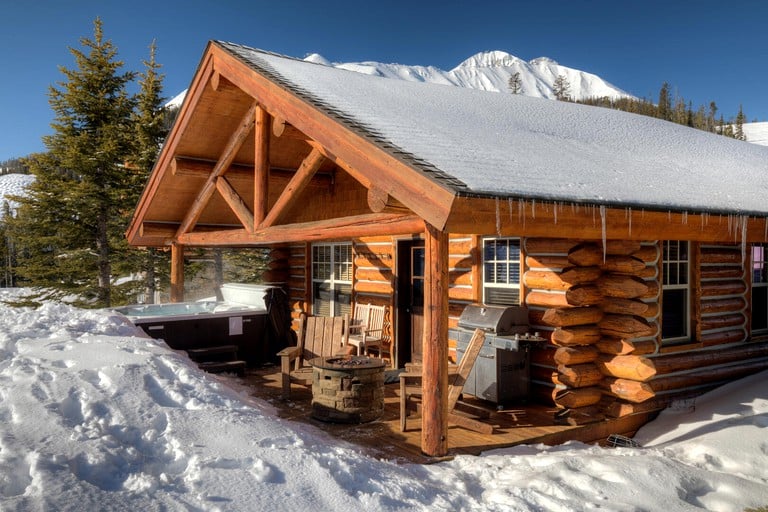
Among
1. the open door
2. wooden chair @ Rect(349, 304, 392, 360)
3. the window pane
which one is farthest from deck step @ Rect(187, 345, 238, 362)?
the window pane

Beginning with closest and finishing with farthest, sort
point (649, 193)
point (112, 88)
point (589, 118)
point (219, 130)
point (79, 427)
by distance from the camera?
point (79, 427) < point (649, 193) < point (219, 130) < point (589, 118) < point (112, 88)

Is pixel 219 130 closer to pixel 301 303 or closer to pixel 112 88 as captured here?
pixel 301 303

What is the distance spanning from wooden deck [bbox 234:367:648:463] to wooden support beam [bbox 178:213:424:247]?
2155 mm

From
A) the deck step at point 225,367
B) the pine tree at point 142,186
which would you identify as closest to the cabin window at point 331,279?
the deck step at point 225,367

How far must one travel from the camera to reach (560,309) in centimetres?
685

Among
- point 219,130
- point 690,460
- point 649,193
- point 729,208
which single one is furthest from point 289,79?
point 690,460

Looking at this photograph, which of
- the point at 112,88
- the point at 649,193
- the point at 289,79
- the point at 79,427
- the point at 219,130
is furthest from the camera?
the point at 112,88

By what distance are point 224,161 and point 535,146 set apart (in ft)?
16.5

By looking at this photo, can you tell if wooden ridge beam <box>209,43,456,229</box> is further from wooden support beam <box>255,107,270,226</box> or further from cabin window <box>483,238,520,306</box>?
cabin window <box>483,238,520,306</box>

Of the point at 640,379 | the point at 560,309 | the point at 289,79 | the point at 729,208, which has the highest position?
the point at 289,79

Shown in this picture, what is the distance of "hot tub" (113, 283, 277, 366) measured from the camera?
944cm

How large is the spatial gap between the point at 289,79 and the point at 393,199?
3108mm

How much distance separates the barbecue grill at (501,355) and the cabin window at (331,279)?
4.05 metres

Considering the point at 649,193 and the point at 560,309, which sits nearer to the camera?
the point at 649,193
